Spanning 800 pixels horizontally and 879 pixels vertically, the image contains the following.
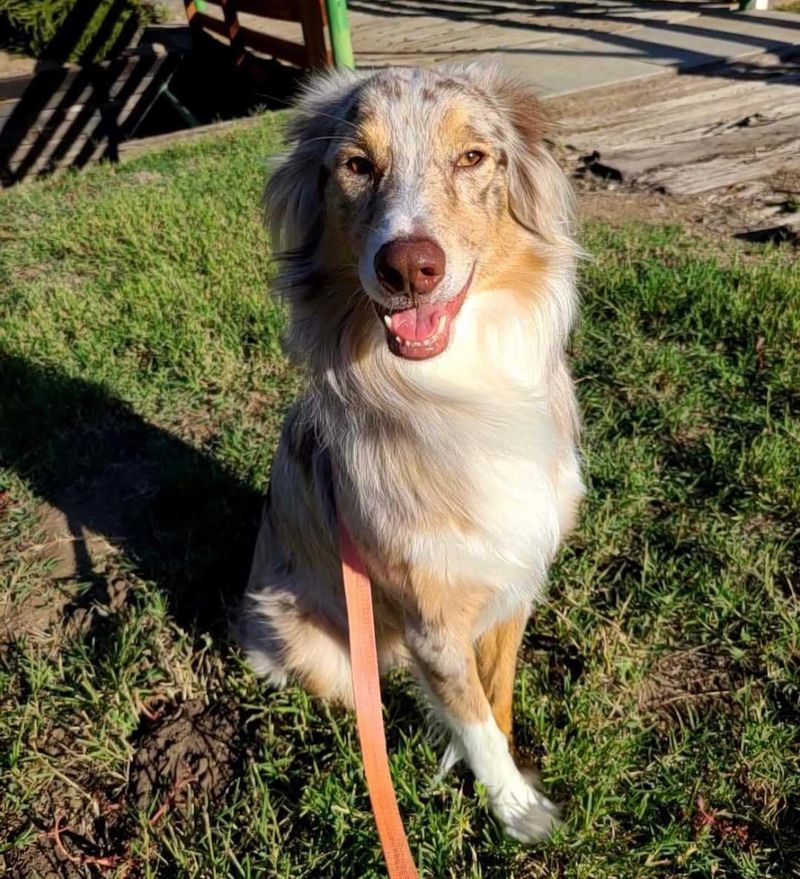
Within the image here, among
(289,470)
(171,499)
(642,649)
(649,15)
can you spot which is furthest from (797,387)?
(649,15)

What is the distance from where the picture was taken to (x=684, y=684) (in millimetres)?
2430

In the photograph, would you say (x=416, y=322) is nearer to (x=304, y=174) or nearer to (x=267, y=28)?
(x=304, y=174)

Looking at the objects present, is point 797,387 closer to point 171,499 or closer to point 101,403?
point 171,499

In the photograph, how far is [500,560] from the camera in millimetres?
1973

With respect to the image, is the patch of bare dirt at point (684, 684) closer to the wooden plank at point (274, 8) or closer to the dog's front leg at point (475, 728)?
the dog's front leg at point (475, 728)

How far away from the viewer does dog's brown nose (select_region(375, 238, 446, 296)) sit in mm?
1734

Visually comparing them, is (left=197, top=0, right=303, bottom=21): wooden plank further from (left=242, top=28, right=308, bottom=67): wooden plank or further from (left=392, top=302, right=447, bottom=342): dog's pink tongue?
(left=392, top=302, right=447, bottom=342): dog's pink tongue

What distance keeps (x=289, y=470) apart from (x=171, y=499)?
1.15 meters

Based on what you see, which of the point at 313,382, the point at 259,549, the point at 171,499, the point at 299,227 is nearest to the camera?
the point at 313,382

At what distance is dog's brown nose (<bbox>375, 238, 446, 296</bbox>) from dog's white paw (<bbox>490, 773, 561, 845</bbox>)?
57.5 inches

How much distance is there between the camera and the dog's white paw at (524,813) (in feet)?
6.82

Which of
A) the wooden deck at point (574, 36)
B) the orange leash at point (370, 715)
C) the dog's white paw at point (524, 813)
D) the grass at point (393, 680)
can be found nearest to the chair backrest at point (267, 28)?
the wooden deck at point (574, 36)

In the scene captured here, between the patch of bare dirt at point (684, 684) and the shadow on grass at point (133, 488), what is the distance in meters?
1.58

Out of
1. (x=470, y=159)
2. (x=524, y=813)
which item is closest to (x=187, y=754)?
(x=524, y=813)
